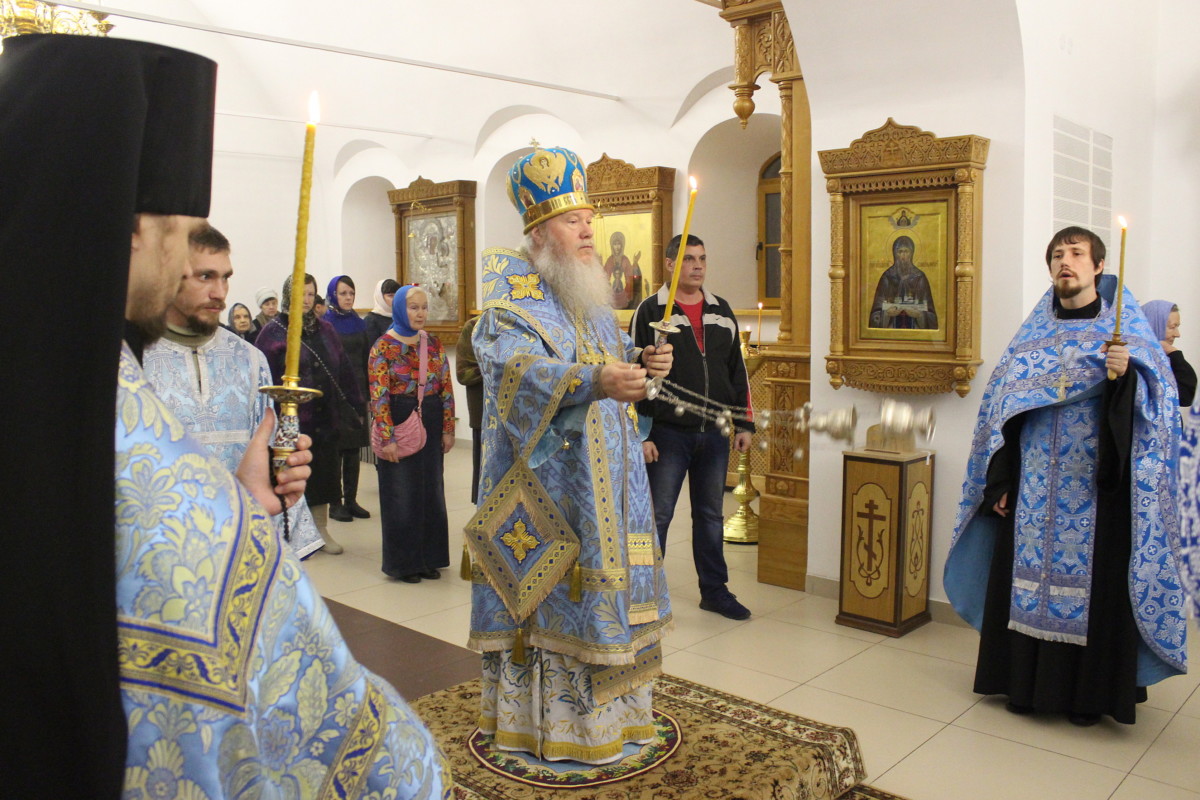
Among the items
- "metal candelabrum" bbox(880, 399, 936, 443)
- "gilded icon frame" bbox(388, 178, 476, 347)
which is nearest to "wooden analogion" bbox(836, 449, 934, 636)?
"metal candelabrum" bbox(880, 399, 936, 443)

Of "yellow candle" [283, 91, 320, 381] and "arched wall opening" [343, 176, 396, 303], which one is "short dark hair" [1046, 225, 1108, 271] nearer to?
"yellow candle" [283, 91, 320, 381]

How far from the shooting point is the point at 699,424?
15.4 ft

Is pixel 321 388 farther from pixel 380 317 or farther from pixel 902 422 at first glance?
pixel 902 422

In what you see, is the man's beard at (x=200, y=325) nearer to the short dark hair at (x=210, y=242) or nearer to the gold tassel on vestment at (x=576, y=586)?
the short dark hair at (x=210, y=242)

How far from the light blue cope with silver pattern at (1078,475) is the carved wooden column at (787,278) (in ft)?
5.10

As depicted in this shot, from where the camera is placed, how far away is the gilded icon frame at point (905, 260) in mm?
4449

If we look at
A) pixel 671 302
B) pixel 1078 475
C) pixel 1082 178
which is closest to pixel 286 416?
pixel 671 302

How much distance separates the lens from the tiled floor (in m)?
3.12

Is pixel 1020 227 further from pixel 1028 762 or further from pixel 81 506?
pixel 81 506

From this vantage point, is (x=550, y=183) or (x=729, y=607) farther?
(x=729, y=607)

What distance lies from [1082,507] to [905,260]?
1555 millimetres

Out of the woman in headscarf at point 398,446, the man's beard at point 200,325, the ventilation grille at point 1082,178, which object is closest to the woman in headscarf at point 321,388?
the woman in headscarf at point 398,446

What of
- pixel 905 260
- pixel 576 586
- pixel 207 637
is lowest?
pixel 576 586

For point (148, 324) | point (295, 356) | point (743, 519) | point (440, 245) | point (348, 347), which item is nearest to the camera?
point (148, 324)
